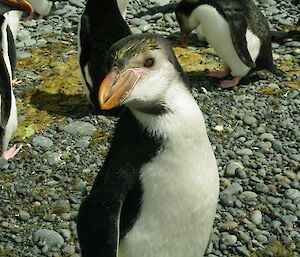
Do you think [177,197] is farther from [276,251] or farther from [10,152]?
[10,152]

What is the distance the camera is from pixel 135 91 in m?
2.30

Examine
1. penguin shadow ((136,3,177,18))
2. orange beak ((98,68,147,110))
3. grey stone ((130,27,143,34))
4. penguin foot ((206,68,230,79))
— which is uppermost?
orange beak ((98,68,147,110))

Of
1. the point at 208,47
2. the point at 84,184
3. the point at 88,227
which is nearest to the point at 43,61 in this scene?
the point at 208,47

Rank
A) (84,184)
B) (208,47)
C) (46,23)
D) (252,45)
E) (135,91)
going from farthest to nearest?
(46,23), (208,47), (252,45), (84,184), (135,91)

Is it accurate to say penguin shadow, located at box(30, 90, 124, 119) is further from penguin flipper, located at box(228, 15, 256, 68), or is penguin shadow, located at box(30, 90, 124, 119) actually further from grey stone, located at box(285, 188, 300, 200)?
grey stone, located at box(285, 188, 300, 200)

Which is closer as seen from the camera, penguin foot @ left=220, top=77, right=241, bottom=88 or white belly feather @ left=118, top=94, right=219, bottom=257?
white belly feather @ left=118, top=94, right=219, bottom=257

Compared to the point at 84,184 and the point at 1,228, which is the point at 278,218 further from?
the point at 1,228

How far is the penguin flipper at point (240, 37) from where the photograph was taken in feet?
16.1

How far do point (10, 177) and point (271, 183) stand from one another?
151 centimetres

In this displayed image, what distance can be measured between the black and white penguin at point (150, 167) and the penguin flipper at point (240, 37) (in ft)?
7.78

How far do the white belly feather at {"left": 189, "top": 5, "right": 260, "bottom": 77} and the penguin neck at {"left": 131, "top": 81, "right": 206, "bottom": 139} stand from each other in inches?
103

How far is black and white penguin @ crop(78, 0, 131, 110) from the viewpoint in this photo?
441cm

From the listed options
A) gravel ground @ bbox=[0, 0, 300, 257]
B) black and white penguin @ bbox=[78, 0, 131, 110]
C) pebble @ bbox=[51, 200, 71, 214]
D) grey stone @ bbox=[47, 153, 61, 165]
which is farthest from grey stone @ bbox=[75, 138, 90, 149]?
pebble @ bbox=[51, 200, 71, 214]

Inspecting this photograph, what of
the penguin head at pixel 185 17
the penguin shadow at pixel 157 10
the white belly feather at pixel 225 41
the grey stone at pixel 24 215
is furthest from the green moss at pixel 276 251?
the penguin shadow at pixel 157 10
